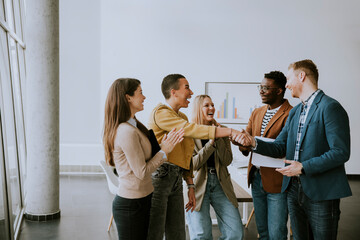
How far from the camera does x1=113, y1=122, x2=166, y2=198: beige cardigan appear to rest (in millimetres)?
2303

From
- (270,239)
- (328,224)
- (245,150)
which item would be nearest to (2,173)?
(245,150)

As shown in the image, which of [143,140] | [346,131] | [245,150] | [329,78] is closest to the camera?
[346,131]

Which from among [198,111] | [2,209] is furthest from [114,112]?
[2,209]

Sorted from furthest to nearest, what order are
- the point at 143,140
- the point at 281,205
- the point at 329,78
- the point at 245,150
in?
the point at 329,78 < the point at 245,150 < the point at 281,205 < the point at 143,140

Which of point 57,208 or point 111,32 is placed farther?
point 111,32

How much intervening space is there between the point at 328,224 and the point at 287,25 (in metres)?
7.21

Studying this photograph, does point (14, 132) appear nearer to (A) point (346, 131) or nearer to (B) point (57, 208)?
(B) point (57, 208)

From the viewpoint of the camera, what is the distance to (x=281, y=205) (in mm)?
2908

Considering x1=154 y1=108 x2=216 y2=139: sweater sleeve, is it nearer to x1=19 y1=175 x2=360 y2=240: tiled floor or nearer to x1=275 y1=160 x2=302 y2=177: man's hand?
x1=275 y1=160 x2=302 y2=177: man's hand

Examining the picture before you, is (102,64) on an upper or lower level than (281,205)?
upper

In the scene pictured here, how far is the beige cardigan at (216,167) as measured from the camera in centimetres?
299

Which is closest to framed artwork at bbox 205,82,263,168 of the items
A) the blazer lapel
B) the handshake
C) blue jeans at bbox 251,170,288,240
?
blue jeans at bbox 251,170,288,240

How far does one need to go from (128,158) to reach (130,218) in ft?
1.32

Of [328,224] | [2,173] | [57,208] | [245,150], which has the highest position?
[245,150]
